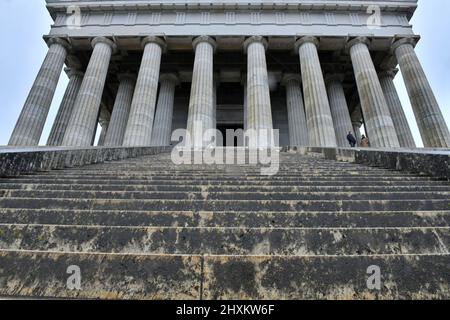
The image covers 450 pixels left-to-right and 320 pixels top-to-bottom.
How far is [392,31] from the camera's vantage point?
14.5 m

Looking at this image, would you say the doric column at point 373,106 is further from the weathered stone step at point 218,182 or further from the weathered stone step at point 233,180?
the weathered stone step at point 218,182

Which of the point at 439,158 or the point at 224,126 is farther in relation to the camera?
the point at 224,126

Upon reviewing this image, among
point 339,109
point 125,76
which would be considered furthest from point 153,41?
point 339,109

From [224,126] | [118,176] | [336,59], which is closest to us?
[118,176]

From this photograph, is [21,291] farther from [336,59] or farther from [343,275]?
[336,59]

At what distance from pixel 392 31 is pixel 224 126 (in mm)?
11931

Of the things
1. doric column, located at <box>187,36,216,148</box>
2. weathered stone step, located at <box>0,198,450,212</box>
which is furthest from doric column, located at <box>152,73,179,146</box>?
weathered stone step, located at <box>0,198,450,212</box>

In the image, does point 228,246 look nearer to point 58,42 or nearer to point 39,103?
point 39,103

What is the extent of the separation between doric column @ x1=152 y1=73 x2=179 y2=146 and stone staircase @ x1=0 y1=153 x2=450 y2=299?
501 inches

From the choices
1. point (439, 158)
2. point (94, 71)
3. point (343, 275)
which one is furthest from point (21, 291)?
point (94, 71)

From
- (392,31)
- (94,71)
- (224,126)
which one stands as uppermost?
(392,31)

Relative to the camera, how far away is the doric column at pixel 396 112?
14.2 m

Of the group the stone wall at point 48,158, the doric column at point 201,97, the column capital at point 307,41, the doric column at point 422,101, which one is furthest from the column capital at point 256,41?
the stone wall at point 48,158

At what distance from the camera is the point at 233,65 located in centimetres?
1712
